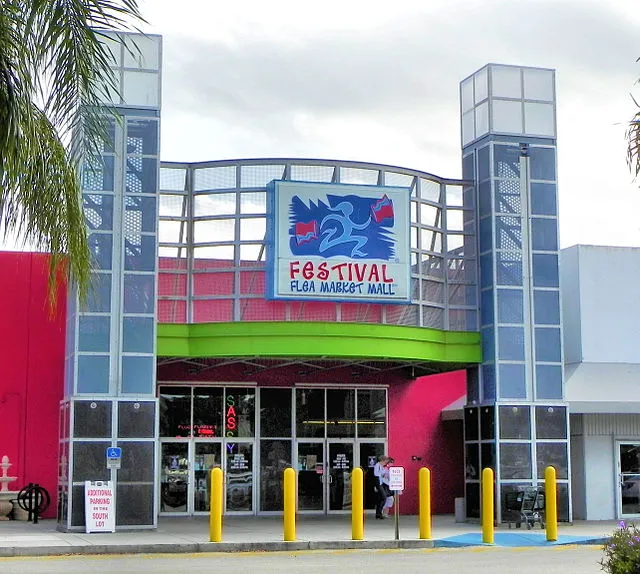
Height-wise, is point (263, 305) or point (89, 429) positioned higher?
point (263, 305)

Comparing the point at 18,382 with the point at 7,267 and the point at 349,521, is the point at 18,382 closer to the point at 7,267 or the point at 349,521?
the point at 7,267

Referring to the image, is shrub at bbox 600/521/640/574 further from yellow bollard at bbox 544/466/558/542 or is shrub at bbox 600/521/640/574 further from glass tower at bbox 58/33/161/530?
glass tower at bbox 58/33/161/530

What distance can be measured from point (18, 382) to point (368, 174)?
30.9 ft

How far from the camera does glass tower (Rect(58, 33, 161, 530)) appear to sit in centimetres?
2302

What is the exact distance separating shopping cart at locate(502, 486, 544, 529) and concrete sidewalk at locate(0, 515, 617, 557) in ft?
0.88

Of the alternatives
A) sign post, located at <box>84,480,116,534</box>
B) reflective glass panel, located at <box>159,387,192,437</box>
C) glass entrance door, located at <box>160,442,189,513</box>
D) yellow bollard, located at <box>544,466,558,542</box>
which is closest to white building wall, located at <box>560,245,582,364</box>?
yellow bollard, located at <box>544,466,558,542</box>

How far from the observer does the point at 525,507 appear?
79.4ft

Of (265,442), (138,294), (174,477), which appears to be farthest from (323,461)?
(138,294)

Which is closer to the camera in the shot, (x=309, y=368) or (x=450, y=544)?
(x=450, y=544)

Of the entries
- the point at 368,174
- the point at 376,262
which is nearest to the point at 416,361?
the point at 376,262

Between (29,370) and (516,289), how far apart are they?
1128 cm

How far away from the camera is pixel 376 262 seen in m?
24.5

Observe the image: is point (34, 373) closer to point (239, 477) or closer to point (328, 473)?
point (239, 477)

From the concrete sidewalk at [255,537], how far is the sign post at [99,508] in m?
0.26
